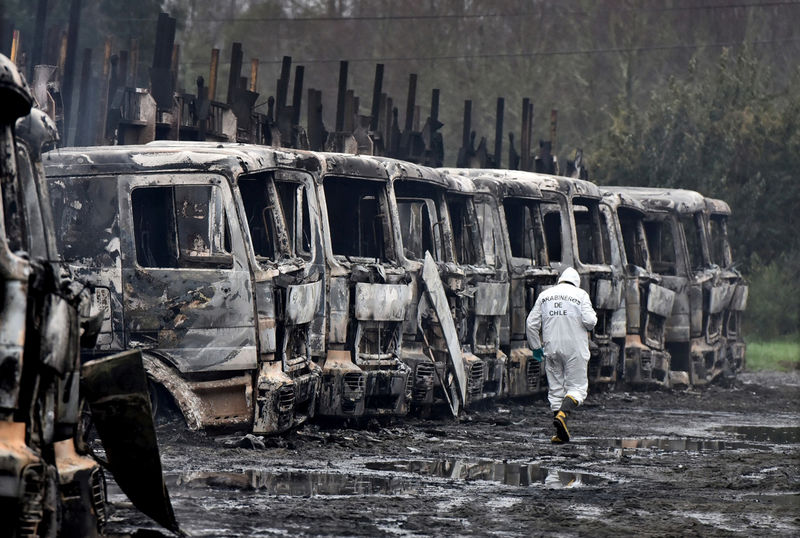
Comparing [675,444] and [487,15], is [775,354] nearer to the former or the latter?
[675,444]

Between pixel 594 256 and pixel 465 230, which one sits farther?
pixel 594 256

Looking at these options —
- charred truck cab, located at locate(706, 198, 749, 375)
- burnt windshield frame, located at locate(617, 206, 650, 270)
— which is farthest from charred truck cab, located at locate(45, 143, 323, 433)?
charred truck cab, located at locate(706, 198, 749, 375)

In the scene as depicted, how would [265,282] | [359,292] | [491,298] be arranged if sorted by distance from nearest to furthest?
[265,282], [359,292], [491,298]

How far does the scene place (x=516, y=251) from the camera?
58.7 ft

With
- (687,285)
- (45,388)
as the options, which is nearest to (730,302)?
(687,285)

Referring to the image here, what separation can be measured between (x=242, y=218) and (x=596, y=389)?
28.8ft

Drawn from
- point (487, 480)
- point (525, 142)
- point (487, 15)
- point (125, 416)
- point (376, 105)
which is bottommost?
point (487, 480)

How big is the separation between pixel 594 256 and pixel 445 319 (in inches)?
202

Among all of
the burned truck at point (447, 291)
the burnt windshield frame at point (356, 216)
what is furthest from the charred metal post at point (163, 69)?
the burnt windshield frame at point (356, 216)

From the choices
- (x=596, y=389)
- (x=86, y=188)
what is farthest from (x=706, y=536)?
(x=596, y=389)

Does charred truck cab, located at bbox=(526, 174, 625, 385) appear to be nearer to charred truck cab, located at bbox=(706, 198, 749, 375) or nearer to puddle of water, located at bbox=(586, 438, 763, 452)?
charred truck cab, located at bbox=(706, 198, 749, 375)

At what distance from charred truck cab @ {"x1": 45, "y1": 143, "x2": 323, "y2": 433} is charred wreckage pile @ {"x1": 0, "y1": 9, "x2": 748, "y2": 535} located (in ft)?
0.05

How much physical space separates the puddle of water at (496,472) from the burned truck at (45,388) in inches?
153

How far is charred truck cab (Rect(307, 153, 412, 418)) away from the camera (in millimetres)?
13047
